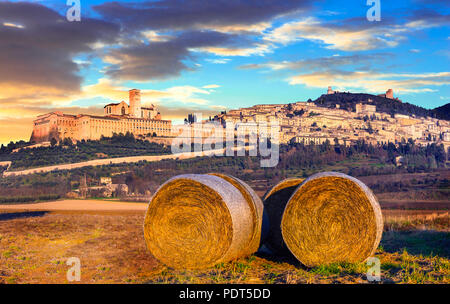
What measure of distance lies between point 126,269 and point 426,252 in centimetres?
714

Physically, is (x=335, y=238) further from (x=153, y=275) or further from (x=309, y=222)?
(x=153, y=275)

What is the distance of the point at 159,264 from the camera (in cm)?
978

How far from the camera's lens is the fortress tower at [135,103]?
113519 millimetres

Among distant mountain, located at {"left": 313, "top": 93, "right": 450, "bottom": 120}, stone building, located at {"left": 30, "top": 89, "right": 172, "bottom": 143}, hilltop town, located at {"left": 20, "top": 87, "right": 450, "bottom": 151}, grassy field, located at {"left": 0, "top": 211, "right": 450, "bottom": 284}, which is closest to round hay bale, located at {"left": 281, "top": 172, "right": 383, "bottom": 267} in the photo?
grassy field, located at {"left": 0, "top": 211, "right": 450, "bottom": 284}

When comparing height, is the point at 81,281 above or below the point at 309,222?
below

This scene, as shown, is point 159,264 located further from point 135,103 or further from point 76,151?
point 135,103

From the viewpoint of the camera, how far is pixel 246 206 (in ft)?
30.0

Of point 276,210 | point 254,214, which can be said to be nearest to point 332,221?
point 254,214

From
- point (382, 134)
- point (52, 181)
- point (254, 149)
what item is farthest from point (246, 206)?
point (382, 134)

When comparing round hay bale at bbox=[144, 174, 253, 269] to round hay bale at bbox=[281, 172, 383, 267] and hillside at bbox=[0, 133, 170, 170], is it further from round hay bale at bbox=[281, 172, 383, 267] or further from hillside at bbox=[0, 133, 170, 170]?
hillside at bbox=[0, 133, 170, 170]

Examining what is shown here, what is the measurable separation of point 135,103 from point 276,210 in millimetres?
108849

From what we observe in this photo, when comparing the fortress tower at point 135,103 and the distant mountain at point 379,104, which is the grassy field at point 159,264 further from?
the distant mountain at point 379,104

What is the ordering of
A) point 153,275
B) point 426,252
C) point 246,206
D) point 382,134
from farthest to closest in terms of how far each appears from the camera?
point 382,134 → point 426,252 → point 246,206 → point 153,275

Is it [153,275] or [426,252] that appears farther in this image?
[426,252]
